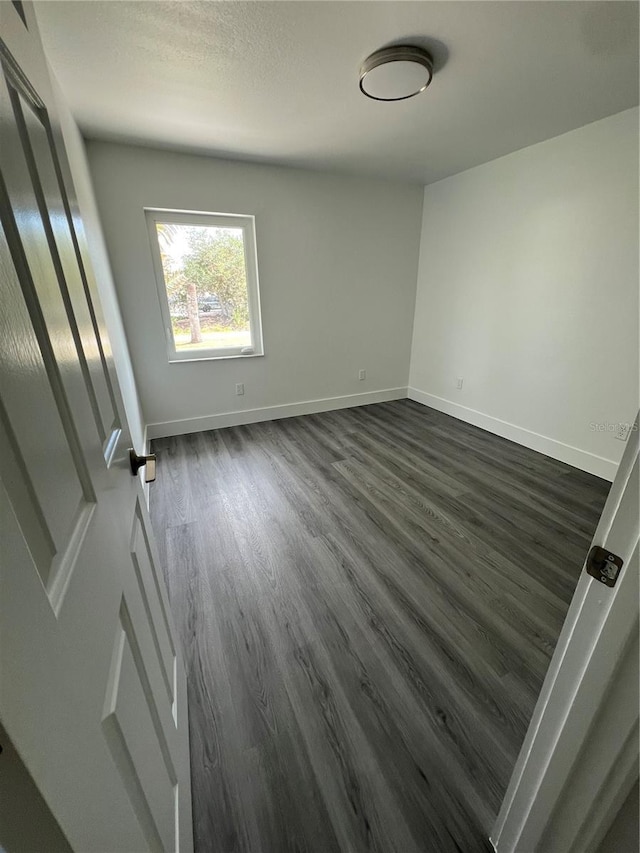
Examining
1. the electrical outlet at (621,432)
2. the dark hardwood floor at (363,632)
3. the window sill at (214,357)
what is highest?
the window sill at (214,357)

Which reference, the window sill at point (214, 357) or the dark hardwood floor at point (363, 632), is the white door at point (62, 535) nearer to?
the dark hardwood floor at point (363, 632)

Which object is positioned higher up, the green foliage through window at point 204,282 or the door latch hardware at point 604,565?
the green foliage through window at point 204,282

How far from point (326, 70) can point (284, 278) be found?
1.80m

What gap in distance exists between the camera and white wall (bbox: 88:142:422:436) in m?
2.79

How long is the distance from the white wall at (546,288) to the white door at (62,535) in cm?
308

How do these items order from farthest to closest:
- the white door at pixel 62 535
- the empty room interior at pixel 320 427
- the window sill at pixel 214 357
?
the window sill at pixel 214 357 → the empty room interior at pixel 320 427 → the white door at pixel 62 535

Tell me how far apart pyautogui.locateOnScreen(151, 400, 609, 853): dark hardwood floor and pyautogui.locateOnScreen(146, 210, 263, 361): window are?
125 centimetres

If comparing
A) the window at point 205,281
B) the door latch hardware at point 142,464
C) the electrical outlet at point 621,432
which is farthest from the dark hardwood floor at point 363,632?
the window at point 205,281

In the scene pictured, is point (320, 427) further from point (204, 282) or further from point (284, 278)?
point (204, 282)

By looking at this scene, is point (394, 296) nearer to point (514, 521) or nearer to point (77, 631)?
point (514, 521)

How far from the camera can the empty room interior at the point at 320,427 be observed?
0.48m

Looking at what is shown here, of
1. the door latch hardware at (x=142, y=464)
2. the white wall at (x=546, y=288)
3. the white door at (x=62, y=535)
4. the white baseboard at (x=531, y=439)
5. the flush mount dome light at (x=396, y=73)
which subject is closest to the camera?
the white door at (x=62, y=535)

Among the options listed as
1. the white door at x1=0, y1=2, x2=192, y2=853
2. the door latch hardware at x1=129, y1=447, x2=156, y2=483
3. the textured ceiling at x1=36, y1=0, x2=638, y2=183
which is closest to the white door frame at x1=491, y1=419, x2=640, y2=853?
the white door at x1=0, y1=2, x2=192, y2=853

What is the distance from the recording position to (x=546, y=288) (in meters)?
2.81
